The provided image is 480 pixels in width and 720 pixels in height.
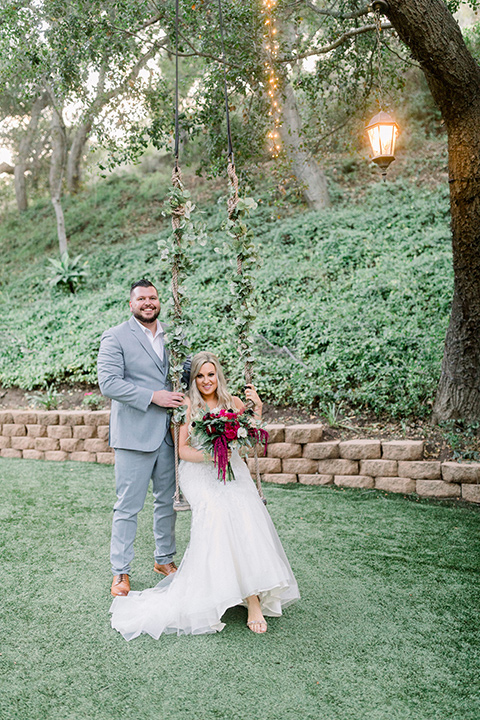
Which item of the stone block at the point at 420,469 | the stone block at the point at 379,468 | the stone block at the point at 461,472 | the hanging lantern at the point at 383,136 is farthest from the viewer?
the stone block at the point at 379,468

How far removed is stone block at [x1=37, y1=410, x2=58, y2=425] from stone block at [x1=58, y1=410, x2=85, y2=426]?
72 mm

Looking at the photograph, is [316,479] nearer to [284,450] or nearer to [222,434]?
[284,450]

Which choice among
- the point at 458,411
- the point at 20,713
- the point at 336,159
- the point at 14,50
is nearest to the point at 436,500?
the point at 458,411

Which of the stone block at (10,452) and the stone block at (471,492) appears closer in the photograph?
the stone block at (471,492)

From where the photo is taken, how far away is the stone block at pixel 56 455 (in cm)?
666

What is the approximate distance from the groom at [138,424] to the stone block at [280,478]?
6.49ft

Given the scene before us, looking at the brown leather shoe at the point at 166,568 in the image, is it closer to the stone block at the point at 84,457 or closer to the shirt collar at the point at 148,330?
the shirt collar at the point at 148,330

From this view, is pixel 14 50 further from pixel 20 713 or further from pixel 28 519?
pixel 20 713

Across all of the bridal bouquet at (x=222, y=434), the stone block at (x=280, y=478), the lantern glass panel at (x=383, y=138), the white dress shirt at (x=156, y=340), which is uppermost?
the lantern glass panel at (x=383, y=138)

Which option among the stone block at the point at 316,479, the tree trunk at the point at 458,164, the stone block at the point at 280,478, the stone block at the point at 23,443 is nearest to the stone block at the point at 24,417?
the stone block at the point at 23,443

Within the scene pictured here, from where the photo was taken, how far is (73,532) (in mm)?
4480

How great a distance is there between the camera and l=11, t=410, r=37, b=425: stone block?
6.85 meters

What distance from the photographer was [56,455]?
6.69 meters


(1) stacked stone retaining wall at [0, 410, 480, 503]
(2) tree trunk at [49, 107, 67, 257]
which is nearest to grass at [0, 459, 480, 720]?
(1) stacked stone retaining wall at [0, 410, 480, 503]
